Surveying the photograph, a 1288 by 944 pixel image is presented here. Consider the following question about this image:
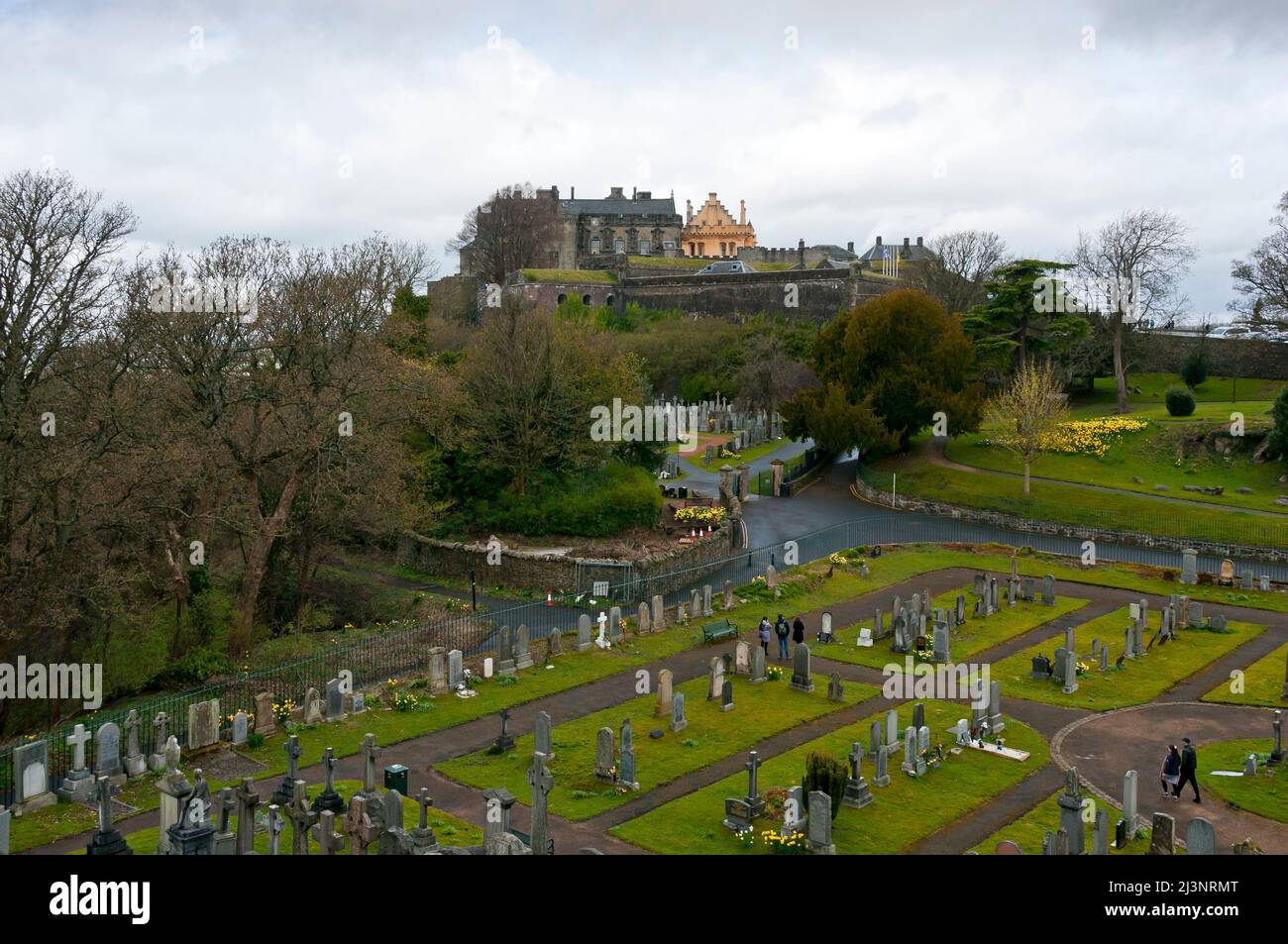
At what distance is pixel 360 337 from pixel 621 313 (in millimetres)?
58712

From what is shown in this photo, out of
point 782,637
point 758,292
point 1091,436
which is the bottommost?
point 782,637

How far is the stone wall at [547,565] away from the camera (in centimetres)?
3528

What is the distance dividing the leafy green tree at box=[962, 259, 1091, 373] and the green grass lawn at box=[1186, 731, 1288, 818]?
113ft

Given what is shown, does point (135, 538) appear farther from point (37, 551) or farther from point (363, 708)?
point (363, 708)

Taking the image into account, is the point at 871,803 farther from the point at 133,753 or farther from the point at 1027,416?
the point at 1027,416

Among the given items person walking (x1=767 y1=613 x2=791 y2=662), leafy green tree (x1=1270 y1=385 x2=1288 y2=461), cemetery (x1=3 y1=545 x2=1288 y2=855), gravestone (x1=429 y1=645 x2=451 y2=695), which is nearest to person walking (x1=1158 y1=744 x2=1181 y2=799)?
cemetery (x1=3 y1=545 x2=1288 y2=855)

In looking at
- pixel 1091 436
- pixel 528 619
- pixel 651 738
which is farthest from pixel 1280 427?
pixel 651 738

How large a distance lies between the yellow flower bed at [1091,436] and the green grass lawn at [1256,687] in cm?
2273

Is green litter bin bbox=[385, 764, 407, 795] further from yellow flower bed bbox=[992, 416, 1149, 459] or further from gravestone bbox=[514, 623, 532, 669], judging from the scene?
yellow flower bed bbox=[992, 416, 1149, 459]

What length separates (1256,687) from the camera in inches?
963

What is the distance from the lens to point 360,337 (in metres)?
30.6

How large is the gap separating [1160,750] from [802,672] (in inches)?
294

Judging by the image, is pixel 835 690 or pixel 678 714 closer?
pixel 678 714
